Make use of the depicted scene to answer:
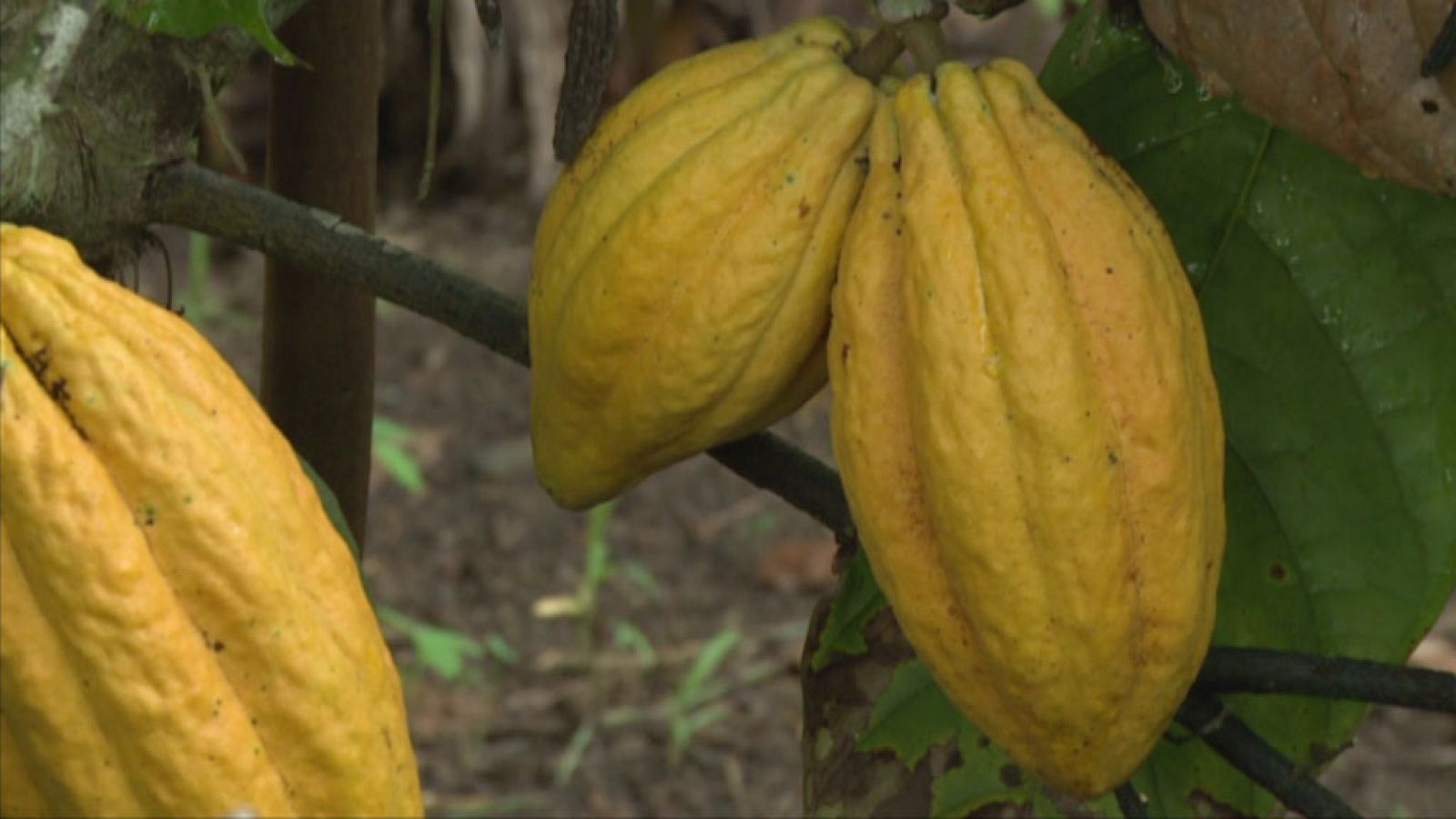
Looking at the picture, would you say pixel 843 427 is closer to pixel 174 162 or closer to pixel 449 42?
pixel 174 162

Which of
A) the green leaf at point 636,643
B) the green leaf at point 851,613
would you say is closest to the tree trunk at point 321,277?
the green leaf at point 851,613

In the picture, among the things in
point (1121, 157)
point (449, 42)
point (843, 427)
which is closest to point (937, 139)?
point (843, 427)

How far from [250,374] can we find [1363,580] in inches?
125

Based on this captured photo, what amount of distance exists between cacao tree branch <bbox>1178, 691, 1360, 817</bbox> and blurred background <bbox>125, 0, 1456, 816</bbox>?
169 cm

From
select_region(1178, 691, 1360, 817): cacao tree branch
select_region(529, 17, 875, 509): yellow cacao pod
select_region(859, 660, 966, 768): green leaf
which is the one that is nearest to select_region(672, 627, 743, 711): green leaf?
select_region(859, 660, 966, 768): green leaf

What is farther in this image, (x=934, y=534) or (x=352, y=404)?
(x=352, y=404)

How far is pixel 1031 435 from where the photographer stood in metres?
0.86

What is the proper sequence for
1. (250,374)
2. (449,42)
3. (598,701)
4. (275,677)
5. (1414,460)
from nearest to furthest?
(275,677)
(1414,460)
(598,701)
(250,374)
(449,42)

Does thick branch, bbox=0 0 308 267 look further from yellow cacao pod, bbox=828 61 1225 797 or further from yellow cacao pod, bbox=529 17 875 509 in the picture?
yellow cacao pod, bbox=828 61 1225 797

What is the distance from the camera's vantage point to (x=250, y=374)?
4062 millimetres

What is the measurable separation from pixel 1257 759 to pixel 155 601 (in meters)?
0.62

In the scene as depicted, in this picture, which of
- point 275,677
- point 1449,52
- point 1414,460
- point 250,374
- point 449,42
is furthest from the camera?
point 449,42

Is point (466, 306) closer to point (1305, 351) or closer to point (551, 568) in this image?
point (1305, 351)

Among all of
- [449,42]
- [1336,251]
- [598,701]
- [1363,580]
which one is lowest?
[598,701]
